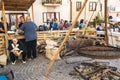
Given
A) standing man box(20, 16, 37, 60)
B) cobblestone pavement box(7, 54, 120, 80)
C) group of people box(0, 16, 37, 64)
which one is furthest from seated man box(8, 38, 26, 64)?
standing man box(20, 16, 37, 60)

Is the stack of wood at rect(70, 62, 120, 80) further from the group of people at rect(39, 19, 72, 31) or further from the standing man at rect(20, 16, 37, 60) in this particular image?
the group of people at rect(39, 19, 72, 31)

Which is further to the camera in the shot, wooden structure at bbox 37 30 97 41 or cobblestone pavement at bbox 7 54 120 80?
wooden structure at bbox 37 30 97 41

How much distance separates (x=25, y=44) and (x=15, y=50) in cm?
88

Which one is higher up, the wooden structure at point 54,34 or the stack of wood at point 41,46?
the wooden structure at point 54,34

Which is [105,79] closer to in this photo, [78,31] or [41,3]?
[78,31]

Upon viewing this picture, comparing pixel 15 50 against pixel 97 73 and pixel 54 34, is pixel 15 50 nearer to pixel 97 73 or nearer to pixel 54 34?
pixel 54 34

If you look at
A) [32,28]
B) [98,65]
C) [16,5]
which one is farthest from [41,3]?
[98,65]

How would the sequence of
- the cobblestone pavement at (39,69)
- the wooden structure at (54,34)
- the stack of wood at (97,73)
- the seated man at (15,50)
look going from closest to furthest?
the stack of wood at (97,73) → the cobblestone pavement at (39,69) → the seated man at (15,50) → the wooden structure at (54,34)

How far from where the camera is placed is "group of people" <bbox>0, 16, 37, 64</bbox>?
8258 mm

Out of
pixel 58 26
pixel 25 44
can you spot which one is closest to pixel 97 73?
pixel 25 44

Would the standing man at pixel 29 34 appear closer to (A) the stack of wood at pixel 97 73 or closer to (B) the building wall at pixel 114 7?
(A) the stack of wood at pixel 97 73

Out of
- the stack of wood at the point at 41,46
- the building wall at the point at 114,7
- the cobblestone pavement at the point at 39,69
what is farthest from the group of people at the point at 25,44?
the building wall at the point at 114,7

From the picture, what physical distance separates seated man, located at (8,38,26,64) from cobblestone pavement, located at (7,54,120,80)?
238 mm

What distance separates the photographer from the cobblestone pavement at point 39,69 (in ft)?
21.3
